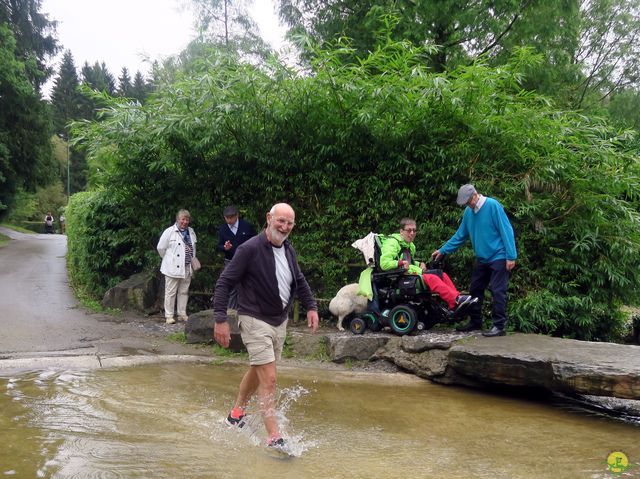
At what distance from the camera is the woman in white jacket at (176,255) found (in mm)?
8422

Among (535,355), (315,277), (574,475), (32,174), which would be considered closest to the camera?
(574,475)

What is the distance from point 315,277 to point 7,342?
4315 mm

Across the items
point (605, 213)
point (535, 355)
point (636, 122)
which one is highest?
point (636, 122)

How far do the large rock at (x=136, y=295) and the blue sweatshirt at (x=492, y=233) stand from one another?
566cm

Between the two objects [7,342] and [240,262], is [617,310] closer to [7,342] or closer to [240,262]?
[240,262]

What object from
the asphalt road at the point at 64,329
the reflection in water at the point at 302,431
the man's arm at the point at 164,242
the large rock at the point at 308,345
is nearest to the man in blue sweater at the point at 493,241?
the reflection in water at the point at 302,431

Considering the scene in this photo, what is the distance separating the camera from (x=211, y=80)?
725 cm

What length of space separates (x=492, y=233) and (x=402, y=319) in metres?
1.54

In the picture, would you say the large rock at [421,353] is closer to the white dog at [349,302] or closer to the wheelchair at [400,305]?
the wheelchair at [400,305]

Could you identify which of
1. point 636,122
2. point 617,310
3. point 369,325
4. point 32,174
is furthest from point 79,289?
point 32,174

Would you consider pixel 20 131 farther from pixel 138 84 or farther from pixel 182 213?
pixel 138 84

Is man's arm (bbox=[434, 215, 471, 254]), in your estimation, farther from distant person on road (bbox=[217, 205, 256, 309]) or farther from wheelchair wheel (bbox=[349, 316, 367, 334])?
distant person on road (bbox=[217, 205, 256, 309])

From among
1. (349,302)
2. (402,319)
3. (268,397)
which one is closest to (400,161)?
(349,302)

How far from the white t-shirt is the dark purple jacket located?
48 mm
